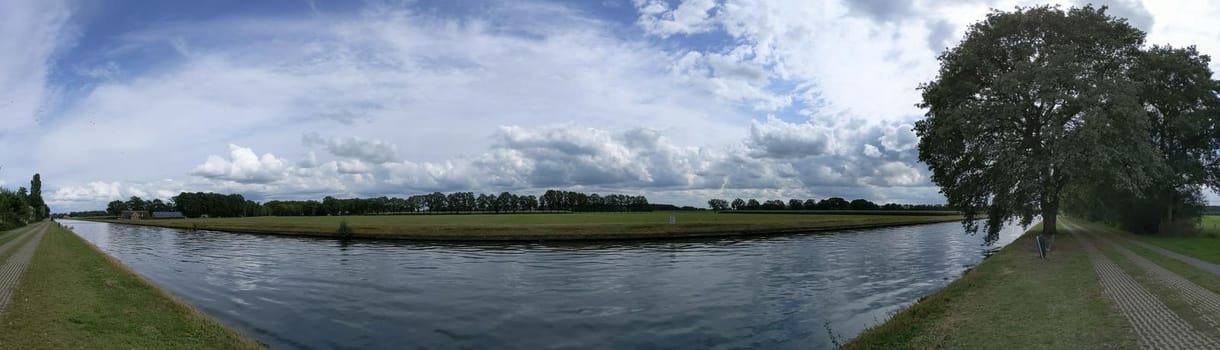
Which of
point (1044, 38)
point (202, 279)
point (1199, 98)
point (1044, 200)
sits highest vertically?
point (1044, 38)

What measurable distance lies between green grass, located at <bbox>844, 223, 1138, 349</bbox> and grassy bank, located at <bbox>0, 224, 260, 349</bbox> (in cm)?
1454

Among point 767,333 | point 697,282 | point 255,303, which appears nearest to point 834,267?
point 697,282

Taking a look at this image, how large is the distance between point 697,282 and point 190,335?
1845 cm

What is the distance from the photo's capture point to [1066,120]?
31.9m

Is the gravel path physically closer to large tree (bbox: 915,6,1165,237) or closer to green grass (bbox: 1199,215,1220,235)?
large tree (bbox: 915,6,1165,237)

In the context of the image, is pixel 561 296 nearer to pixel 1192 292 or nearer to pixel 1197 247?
pixel 1192 292

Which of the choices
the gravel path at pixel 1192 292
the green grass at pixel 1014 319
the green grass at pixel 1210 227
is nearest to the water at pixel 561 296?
the green grass at pixel 1014 319

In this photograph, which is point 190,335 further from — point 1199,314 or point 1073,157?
point 1073,157

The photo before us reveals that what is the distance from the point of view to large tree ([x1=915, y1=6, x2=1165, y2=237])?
28828 mm

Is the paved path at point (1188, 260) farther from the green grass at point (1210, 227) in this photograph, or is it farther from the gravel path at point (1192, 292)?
the green grass at point (1210, 227)

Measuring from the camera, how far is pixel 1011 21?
34906 millimetres

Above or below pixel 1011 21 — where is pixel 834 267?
below

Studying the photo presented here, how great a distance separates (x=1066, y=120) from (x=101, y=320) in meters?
42.3

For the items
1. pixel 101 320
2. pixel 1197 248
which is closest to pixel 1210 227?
pixel 1197 248
